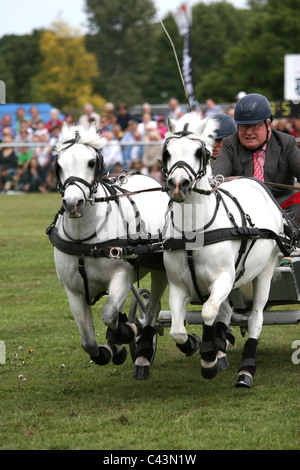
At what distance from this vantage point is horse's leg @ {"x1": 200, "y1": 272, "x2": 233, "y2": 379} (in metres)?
6.12

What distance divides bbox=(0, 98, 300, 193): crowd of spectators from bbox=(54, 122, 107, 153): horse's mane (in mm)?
14624

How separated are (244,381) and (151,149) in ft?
51.7

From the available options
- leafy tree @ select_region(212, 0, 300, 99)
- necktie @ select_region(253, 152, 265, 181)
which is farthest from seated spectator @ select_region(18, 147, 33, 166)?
leafy tree @ select_region(212, 0, 300, 99)

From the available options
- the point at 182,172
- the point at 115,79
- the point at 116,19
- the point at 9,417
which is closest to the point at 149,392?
the point at 9,417

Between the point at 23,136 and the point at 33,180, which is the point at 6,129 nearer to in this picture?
the point at 23,136

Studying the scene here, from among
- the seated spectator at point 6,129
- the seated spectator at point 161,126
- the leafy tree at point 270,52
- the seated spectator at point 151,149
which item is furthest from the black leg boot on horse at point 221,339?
the leafy tree at point 270,52

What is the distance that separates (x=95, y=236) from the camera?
654 centimetres

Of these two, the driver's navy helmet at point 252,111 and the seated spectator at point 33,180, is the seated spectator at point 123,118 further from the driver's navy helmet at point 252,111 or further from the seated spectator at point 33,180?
the driver's navy helmet at point 252,111

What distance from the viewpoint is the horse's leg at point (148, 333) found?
676cm

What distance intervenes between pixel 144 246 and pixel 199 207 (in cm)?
63

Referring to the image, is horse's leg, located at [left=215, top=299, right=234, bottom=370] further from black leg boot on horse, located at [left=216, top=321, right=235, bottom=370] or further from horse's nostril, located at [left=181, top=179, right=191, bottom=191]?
horse's nostril, located at [left=181, top=179, right=191, bottom=191]

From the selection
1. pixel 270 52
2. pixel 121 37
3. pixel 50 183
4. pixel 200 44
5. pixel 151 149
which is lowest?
pixel 50 183

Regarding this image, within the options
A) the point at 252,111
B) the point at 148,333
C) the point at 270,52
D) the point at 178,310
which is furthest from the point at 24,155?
the point at 270,52
